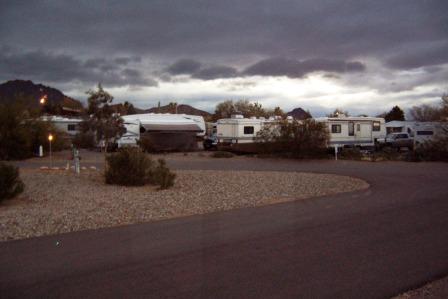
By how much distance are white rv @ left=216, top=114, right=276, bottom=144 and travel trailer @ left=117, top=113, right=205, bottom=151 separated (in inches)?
169

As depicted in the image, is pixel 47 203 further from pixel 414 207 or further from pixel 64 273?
pixel 414 207

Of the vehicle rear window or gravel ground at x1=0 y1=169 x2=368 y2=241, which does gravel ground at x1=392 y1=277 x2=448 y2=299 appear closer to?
gravel ground at x1=0 y1=169 x2=368 y2=241

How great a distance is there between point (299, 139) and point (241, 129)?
463 centimetres

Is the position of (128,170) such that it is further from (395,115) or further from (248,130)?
(395,115)

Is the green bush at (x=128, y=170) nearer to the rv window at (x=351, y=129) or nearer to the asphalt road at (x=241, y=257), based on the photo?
the asphalt road at (x=241, y=257)

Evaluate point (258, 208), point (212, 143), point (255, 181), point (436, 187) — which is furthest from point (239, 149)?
point (258, 208)

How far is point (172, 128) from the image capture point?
115 ft

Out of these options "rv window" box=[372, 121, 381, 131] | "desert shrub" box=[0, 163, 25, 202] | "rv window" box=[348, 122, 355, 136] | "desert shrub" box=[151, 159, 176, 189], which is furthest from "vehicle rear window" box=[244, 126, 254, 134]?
"desert shrub" box=[0, 163, 25, 202]

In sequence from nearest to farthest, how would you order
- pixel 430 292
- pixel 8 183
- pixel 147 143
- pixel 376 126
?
1. pixel 430 292
2. pixel 8 183
3. pixel 147 143
4. pixel 376 126

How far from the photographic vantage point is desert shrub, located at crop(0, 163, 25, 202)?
449 inches

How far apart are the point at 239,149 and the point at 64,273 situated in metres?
26.2

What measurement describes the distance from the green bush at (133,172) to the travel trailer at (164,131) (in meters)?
16.8

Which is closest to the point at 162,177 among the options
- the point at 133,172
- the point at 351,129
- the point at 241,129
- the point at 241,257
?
the point at 133,172

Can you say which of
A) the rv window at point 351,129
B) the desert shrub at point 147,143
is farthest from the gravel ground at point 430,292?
the desert shrub at point 147,143
